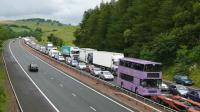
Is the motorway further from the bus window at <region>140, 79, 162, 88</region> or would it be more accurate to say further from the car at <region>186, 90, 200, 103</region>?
the car at <region>186, 90, 200, 103</region>

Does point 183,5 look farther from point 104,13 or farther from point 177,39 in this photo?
point 104,13

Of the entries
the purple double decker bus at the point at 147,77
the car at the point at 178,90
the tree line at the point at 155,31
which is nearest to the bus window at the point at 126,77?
the purple double decker bus at the point at 147,77

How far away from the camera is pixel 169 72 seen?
74.1m

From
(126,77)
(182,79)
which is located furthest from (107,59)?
(126,77)

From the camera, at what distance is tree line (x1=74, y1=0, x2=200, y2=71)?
77188 millimetres

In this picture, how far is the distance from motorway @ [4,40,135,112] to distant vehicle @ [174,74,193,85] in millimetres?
14222

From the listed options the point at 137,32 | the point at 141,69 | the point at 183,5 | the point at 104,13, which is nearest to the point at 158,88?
the point at 141,69

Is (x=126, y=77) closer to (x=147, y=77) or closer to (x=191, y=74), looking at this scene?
(x=147, y=77)

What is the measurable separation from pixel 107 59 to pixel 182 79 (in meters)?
18.8

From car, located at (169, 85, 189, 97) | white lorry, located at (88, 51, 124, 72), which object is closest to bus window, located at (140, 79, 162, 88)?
car, located at (169, 85, 189, 97)

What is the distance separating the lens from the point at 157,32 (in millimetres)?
87875

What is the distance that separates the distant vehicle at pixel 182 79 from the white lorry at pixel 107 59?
12363mm

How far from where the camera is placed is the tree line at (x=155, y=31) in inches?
3039

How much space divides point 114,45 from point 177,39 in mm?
30685
